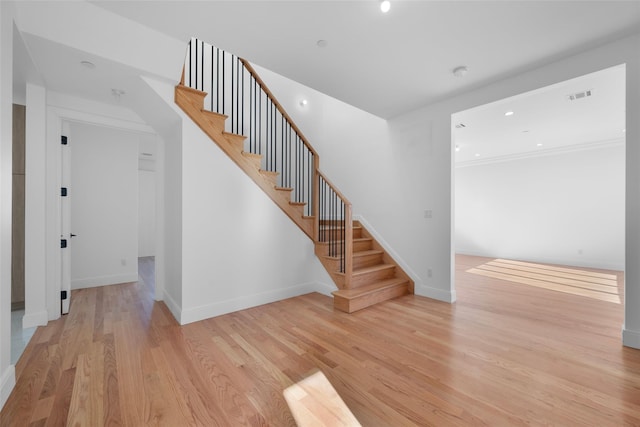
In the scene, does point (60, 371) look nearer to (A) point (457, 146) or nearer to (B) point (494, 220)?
→ (A) point (457, 146)

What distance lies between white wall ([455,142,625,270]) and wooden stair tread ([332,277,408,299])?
468 cm

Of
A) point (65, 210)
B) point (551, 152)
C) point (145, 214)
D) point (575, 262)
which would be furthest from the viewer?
point (145, 214)

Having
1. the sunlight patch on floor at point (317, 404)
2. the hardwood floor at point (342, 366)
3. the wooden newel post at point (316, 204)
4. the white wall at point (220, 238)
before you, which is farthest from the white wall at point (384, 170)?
the sunlight patch on floor at point (317, 404)

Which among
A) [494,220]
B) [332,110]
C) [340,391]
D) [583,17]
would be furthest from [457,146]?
[340,391]

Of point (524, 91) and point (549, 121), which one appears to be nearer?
point (524, 91)

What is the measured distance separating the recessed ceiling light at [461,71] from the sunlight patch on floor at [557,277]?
3.54 metres

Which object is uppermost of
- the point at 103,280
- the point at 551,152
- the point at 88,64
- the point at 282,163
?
the point at 551,152

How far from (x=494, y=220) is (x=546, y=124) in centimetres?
317

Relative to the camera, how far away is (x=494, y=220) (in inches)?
276

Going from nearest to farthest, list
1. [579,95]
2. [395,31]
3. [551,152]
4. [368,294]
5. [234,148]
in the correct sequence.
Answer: [395,31], [234,148], [368,294], [579,95], [551,152]

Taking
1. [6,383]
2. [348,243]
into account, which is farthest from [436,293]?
[6,383]

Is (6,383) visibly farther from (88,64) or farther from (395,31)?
(395,31)

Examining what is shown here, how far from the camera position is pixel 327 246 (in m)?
3.76

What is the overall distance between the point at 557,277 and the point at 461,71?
4383 millimetres
